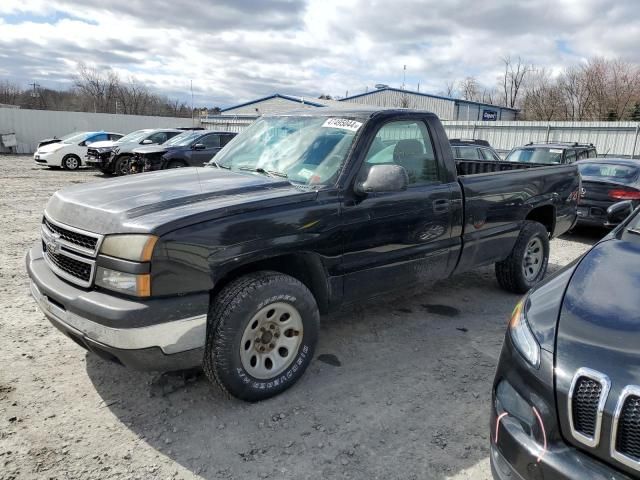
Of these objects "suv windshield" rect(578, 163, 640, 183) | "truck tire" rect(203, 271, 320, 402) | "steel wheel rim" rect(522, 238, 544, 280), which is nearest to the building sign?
"suv windshield" rect(578, 163, 640, 183)

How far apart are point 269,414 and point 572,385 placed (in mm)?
1873

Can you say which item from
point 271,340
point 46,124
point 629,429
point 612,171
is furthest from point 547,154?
point 46,124

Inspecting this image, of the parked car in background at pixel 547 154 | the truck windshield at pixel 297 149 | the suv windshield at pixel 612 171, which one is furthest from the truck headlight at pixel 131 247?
the parked car in background at pixel 547 154

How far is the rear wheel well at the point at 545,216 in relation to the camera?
5598mm

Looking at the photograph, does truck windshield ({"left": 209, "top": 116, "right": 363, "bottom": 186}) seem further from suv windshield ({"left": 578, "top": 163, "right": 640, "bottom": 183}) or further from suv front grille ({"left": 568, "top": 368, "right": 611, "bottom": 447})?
suv windshield ({"left": 578, "top": 163, "right": 640, "bottom": 183})

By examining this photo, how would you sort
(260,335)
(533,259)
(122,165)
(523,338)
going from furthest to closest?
(122,165), (533,259), (260,335), (523,338)

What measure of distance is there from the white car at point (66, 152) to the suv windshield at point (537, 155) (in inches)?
620

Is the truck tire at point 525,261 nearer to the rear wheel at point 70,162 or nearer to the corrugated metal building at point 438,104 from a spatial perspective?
the rear wheel at point 70,162

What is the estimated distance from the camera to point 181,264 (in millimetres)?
2680

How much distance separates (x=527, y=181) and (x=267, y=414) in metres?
3.74

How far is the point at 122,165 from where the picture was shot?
15945mm

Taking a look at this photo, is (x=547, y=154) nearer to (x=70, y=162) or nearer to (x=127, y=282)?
(x=127, y=282)

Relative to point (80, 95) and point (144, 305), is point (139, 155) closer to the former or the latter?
point (144, 305)

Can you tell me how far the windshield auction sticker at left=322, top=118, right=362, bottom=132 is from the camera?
147 inches
